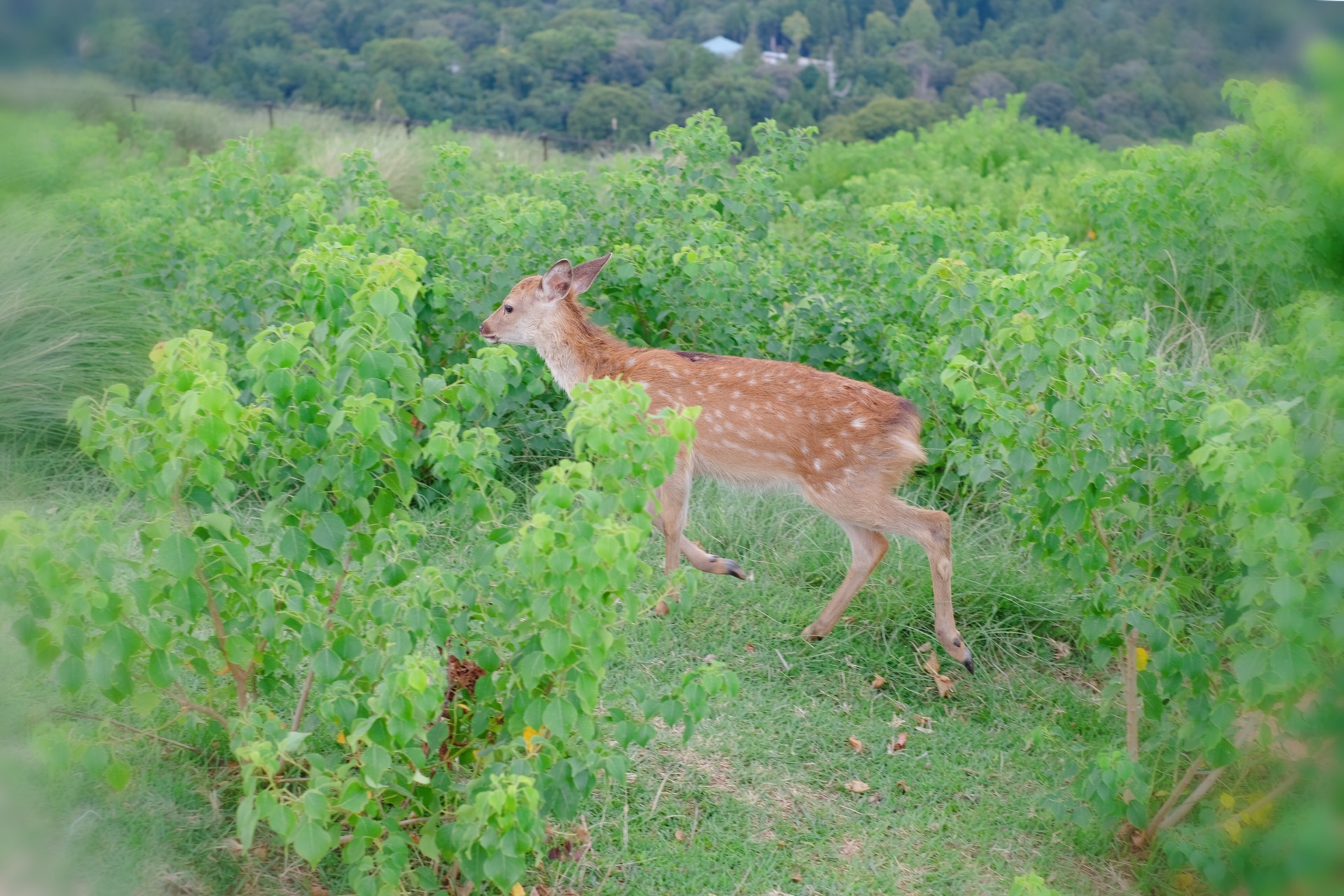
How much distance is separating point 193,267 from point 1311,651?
7.07 metres

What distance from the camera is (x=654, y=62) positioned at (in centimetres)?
2134

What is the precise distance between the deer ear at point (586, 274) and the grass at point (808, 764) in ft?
4.85

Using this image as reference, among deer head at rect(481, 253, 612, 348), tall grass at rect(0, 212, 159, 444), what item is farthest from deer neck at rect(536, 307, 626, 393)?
tall grass at rect(0, 212, 159, 444)

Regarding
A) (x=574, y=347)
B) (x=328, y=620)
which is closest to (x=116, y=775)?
(x=328, y=620)

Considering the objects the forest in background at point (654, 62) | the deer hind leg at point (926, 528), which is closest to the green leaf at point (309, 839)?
the deer hind leg at point (926, 528)

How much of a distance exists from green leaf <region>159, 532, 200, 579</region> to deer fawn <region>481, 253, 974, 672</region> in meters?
2.26

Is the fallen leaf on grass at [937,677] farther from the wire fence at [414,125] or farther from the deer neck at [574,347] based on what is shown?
the wire fence at [414,125]

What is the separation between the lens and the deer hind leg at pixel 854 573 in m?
5.49

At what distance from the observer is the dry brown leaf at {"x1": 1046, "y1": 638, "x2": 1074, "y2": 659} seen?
5.53 metres

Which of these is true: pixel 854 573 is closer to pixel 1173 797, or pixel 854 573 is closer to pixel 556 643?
pixel 1173 797

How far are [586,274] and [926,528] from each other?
7.91ft

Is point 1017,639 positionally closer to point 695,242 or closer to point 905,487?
point 905,487

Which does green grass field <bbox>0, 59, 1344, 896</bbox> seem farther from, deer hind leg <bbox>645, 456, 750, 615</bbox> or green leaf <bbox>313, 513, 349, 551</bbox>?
deer hind leg <bbox>645, 456, 750, 615</bbox>

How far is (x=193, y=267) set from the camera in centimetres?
782
